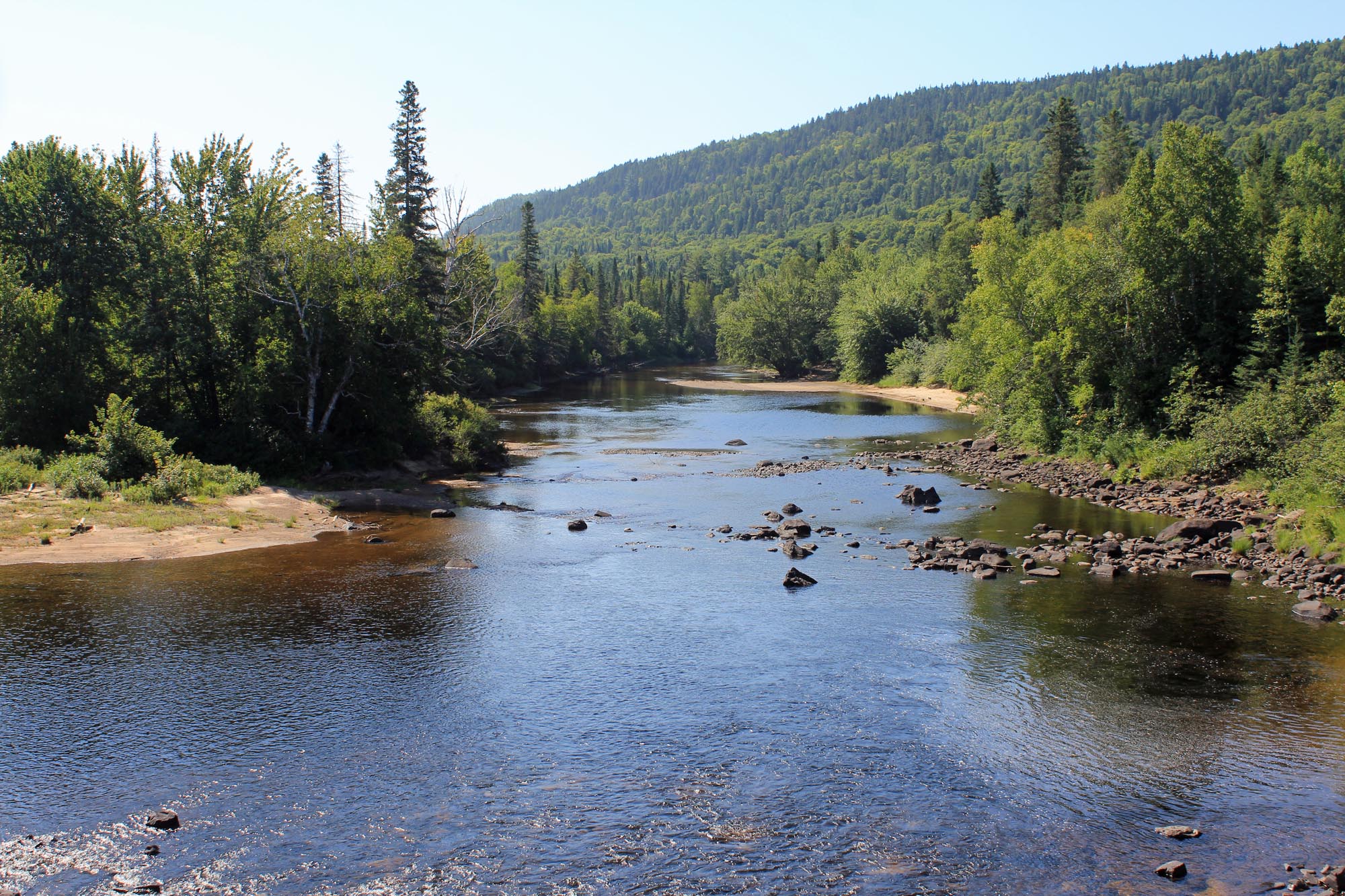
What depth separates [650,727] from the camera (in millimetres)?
18219

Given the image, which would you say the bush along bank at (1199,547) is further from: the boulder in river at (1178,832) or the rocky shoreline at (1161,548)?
the boulder in river at (1178,832)

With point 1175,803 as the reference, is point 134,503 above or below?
A: above

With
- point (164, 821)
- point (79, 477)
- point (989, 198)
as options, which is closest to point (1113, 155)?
point (989, 198)

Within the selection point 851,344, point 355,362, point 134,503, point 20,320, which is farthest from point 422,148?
point 851,344

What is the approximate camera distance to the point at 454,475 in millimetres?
49375

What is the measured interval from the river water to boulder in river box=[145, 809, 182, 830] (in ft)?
0.60

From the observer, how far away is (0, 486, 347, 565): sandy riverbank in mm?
29203

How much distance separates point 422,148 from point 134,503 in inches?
1604

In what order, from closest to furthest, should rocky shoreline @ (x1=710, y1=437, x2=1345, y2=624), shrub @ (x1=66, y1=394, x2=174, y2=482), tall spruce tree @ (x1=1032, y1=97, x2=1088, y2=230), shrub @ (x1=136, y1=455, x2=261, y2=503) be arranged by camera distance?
rocky shoreline @ (x1=710, y1=437, x2=1345, y2=624) → shrub @ (x1=136, y1=455, x2=261, y2=503) → shrub @ (x1=66, y1=394, x2=174, y2=482) → tall spruce tree @ (x1=1032, y1=97, x2=1088, y2=230)

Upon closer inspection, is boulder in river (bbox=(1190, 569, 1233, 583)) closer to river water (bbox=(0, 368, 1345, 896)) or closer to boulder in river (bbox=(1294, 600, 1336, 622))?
river water (bbox=(0, 368, 1345, 896))

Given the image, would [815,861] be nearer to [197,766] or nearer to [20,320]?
[197,766]

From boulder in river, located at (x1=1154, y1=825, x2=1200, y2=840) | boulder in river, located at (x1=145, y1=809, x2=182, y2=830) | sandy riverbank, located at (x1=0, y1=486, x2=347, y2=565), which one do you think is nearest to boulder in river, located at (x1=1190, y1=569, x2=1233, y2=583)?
boulder in river, located at (x1=1154, y1=825, x2=1200, y2=840)

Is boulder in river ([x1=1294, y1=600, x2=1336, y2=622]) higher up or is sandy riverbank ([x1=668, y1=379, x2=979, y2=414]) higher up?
sandy riverbank ([x1=668, y1=379, x2=979, y2=414])

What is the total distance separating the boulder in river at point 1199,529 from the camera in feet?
103
